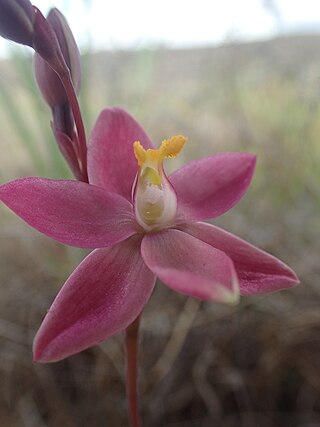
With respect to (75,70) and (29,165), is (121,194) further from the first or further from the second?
(29,165)

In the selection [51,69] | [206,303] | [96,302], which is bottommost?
[206,303]

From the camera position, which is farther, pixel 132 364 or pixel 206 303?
pixel 206 303

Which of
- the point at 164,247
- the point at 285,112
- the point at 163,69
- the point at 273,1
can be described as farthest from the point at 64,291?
the point at 163,69

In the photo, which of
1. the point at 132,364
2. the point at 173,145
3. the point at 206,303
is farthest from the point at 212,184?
the point at 206,303

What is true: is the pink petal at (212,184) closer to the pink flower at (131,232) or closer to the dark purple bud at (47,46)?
the pink flower at (131,232)

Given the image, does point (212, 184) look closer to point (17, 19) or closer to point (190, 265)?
point (190, 265)

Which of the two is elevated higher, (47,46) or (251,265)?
(47,46)

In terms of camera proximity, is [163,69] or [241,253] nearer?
[241,253]
